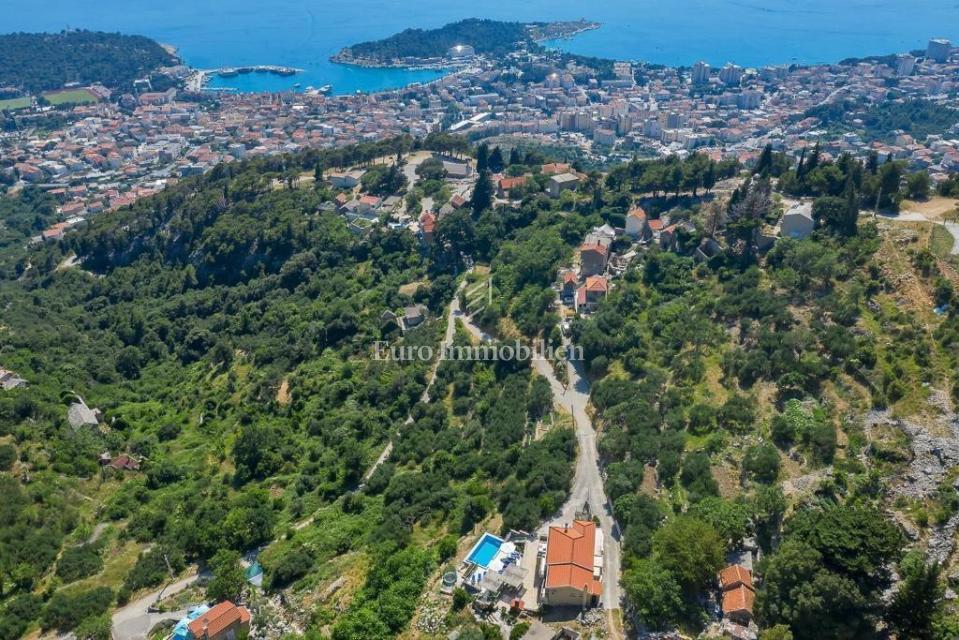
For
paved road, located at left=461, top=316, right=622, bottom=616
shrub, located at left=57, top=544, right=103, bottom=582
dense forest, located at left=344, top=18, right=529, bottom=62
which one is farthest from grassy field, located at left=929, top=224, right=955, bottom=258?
dense forest, located at left=344, top=18, right=529, bottom=62

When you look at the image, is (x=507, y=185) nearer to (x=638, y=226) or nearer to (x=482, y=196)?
(x=482, y=196)

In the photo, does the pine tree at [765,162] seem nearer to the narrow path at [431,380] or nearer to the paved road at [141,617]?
the narrow path at [431,380]

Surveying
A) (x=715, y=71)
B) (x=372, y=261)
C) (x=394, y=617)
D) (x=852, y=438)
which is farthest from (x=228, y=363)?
(x=715, y=71)

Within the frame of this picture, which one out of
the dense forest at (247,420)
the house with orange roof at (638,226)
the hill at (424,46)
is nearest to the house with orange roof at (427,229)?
the dense forest at (247,420)

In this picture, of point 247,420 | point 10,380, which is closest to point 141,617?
point 247,420

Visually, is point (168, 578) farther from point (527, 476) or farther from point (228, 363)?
point (228, 363)
